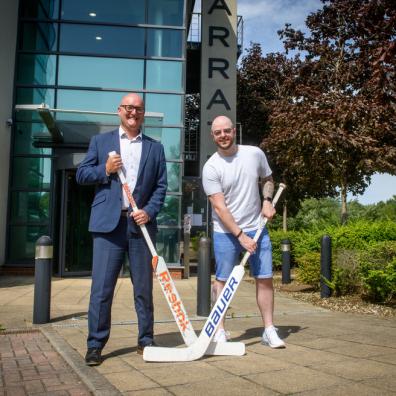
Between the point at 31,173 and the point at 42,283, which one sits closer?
the point at 42,283

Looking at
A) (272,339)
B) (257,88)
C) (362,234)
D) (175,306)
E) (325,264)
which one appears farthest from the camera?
(257,88)

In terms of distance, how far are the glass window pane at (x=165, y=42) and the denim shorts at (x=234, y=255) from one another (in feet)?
30.5

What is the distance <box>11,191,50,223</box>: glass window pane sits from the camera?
11.8m

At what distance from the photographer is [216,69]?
1427cm

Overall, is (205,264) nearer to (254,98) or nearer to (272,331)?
(272,331)

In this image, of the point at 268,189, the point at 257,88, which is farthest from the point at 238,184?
the point at 257,88

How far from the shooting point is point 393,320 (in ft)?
17.1

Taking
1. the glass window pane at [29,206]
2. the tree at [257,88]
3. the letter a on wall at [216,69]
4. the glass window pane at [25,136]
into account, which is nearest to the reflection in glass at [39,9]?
the glass window pane at [25,136]

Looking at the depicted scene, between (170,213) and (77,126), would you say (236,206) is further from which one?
(77,126)

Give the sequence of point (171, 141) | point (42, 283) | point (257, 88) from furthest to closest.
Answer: point (257, 88) < point (171, 141) < point (42, 283)

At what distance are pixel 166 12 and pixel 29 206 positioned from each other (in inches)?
236

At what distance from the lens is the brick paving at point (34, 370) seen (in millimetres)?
2875

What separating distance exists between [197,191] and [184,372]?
34.4ft

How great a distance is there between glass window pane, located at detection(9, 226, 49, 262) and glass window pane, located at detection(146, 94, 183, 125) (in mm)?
3929
